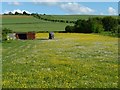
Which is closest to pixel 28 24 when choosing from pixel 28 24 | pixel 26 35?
pixel 28 24

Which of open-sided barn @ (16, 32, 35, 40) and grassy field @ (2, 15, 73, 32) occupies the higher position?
grassy field @ (2, 15, 73, 32)

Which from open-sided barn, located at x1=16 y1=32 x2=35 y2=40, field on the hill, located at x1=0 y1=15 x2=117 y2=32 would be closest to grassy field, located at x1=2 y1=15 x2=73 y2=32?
field on the hill, located at x1=0 y1=15 x2=117 y2=32

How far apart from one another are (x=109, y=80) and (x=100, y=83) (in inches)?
40.9

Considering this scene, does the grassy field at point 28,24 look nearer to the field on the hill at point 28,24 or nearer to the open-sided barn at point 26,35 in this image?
the field on the hill at point 28,24

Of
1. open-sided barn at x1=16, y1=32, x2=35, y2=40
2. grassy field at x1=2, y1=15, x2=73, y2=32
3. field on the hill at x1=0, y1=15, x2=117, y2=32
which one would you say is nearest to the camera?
open-sided barn at x1=16, y1=32, x2=35, y2=40

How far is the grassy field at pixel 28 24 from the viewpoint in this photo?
364 ft

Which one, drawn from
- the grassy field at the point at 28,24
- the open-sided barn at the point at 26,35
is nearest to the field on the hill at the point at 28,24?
the grassy field at the point at 28,24

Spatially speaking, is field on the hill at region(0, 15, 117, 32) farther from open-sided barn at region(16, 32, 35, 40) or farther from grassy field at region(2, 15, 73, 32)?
open-sided barn at region(16, 32, 35, 40)

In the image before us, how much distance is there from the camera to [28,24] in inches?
4717

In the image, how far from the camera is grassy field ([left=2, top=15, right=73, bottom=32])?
111081 mm

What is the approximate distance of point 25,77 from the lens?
15.8m

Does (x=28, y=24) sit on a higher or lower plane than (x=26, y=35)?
higher

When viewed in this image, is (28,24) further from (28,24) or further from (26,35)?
(26,35)

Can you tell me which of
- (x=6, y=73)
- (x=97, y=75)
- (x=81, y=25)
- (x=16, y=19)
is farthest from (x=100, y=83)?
(x=16, y=19)
